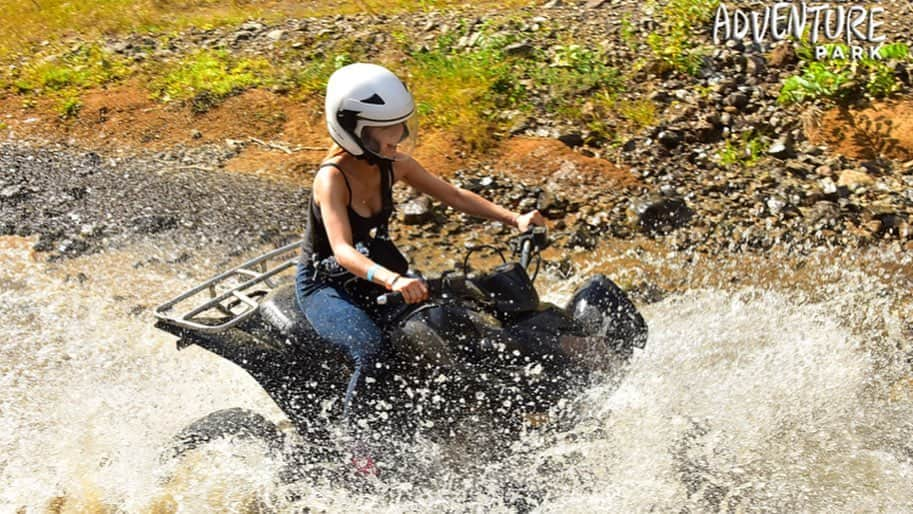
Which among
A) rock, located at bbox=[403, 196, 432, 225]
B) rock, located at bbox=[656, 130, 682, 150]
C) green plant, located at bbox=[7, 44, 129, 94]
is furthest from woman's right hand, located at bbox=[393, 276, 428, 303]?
green plant, located at bbox=[7, 44, 129, 94]

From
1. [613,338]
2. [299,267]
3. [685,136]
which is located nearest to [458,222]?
[685,136]

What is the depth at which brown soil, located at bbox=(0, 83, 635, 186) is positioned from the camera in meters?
8.80

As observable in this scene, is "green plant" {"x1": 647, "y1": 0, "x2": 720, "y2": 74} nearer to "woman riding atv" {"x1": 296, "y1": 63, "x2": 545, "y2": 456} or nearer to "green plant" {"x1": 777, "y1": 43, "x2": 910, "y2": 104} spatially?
"green plant" {"x1": 777, "y1": 43, "x2": 910, "y2": 104}

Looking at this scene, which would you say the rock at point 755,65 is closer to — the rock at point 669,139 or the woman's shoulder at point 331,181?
the rock at point 669,139

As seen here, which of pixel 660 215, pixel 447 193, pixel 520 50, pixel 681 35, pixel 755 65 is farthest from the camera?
pixel 520 50

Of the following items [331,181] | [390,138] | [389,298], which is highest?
[390,138]

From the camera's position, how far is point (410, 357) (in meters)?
4.66

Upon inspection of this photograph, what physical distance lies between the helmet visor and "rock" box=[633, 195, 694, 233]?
3.60 meters

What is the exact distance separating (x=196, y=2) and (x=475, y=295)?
1043 cm

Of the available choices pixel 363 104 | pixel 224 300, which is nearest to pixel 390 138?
pixel 363 104

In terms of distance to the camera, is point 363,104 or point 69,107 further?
point 69,107

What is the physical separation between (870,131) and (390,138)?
19.0 feet

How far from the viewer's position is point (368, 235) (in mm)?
5102

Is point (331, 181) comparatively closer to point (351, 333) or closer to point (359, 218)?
point (359, 218)
